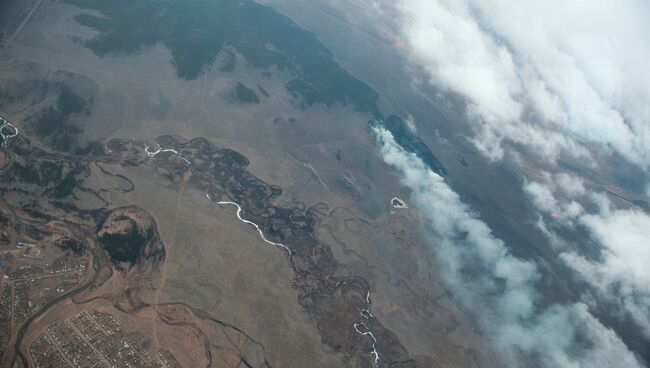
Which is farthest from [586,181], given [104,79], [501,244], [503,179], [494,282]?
[104,79]

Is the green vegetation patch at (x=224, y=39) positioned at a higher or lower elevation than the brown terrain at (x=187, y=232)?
higher

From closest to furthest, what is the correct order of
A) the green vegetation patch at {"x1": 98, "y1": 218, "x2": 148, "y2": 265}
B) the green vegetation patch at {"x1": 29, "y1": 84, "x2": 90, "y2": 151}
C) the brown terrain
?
1. the brown terrain
2. the green vegetation patch at {"x1": 98, "y1": 218, "x2": 148, "y2": 265}
3. the green vegetation patch at {"x1": 29, "y1": 84, "x2": 90, "y2": 151}

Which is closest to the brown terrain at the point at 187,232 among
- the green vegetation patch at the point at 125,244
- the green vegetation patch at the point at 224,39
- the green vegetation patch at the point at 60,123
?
the green vegetation patch at the point at 125,244

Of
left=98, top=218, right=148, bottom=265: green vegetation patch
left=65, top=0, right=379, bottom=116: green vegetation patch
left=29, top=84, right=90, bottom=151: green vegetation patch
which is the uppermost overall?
left=65, top=0, right=379, bottom=116: green vegetation patch

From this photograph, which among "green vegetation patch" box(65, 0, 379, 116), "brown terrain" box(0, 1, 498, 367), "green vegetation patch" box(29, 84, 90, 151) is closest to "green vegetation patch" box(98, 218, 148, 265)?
"brown terrain" box(0, 1, 498, 367)

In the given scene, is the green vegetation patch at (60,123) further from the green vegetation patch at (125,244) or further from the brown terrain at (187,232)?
the green vegetation patch at (125,244)

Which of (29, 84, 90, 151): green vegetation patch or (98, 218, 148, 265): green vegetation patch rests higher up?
(29, 84, 90, 151): green vegetation patch

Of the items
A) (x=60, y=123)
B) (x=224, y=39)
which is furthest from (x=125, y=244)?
(x=224, y=39)

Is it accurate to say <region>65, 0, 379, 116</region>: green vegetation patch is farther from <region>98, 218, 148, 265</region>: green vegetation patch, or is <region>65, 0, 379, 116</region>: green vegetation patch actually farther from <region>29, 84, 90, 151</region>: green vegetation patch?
<region>98, 218, 148, 265</region>: green vegetation patch

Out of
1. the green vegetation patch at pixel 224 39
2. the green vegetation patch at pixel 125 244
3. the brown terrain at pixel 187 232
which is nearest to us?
the brown terrain at pixel 187 232
